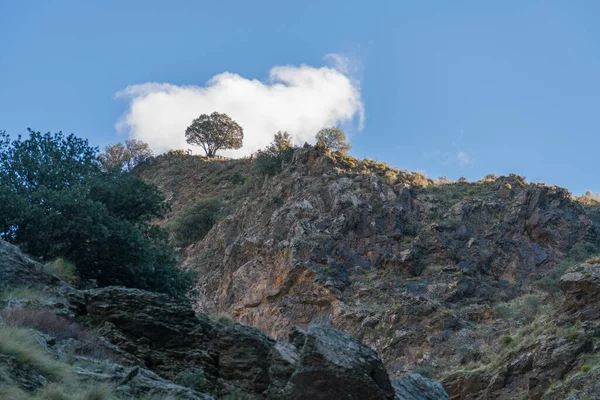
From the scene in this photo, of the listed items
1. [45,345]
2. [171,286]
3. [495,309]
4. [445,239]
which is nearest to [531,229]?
[445,239]

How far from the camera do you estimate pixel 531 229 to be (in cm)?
3216

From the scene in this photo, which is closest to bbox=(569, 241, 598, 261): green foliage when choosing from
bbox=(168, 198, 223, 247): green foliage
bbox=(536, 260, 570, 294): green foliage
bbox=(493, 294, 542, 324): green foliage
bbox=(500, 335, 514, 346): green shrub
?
bbox=(536, 260, 570, 294): green foliage

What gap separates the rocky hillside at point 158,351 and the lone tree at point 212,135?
58784 millimetres

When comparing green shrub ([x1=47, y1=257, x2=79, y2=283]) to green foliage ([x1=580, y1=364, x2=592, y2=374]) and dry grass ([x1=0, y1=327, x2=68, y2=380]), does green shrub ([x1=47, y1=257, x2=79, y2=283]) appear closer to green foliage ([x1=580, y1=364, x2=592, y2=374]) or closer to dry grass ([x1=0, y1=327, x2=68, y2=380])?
dry grass ([x1=0, y1=327, x2=68, y2=380])

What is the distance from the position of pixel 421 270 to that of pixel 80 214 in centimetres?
1607

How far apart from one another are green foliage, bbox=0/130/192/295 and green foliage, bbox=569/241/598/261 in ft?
57.3

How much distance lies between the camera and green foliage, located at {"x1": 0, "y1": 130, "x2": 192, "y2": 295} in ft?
67.2

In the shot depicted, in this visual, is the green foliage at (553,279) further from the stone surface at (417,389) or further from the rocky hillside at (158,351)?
the rocky hillside at (158,351)

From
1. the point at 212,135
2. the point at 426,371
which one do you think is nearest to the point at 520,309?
the point at 426,371

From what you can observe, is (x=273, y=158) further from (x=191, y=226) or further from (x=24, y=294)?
(x=24, y=294)

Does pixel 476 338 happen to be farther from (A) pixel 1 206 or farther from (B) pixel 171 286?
→ (A) pixel 1 206

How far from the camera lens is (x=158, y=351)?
Result: 503 inches

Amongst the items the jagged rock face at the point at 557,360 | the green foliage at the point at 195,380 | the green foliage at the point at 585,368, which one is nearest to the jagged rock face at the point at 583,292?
the jagged rock face at the point at 557,360

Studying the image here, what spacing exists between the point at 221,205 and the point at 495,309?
82.9 ft
